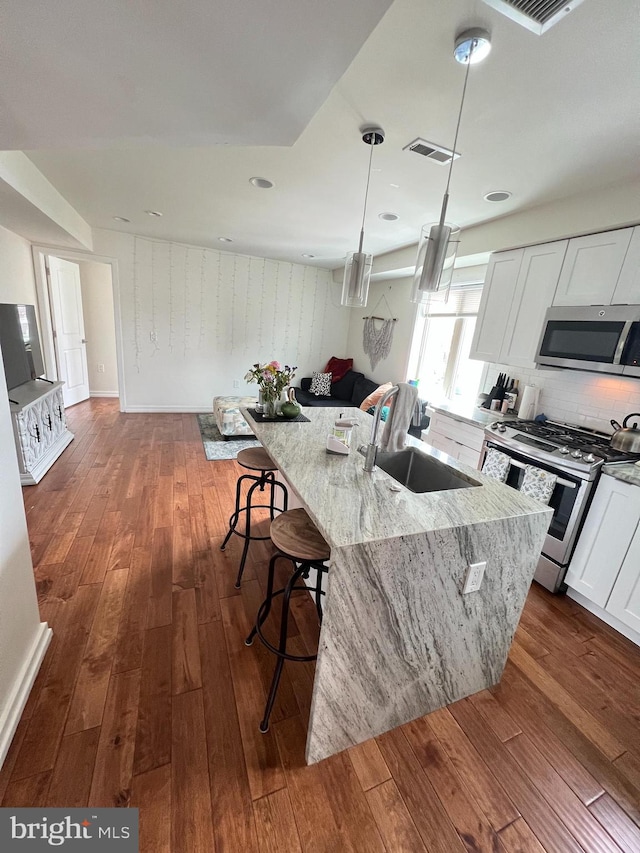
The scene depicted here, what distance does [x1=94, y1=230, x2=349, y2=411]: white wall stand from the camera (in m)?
4.94

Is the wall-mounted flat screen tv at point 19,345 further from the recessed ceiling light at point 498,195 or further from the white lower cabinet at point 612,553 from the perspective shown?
the white lower cabinet at point 612,553

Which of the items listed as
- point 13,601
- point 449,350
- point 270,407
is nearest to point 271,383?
point 270,407

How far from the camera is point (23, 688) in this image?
1.35 metres

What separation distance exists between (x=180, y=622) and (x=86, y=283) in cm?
607

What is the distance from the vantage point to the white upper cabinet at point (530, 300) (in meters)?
2.49

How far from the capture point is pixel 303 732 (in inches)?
53.0

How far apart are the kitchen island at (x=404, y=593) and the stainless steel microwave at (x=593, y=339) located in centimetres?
131

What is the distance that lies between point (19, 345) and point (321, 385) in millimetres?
3809

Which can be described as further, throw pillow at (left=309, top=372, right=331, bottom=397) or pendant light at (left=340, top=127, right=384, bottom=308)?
throw pillow at (left=309, top=372, right=331, bottom=397)

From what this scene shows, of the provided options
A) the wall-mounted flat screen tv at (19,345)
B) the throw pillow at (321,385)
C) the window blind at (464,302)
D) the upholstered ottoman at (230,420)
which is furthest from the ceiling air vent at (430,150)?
the throw pillow at (321,385)

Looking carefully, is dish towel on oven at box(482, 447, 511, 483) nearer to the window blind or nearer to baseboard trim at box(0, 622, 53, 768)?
the window blind

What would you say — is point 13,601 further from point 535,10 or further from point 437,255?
point 535,10

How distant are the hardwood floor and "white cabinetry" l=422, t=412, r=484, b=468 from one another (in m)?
1.14

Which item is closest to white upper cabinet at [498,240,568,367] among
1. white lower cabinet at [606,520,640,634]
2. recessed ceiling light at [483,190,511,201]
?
recessed ceiling light at [483,190,511,201]
